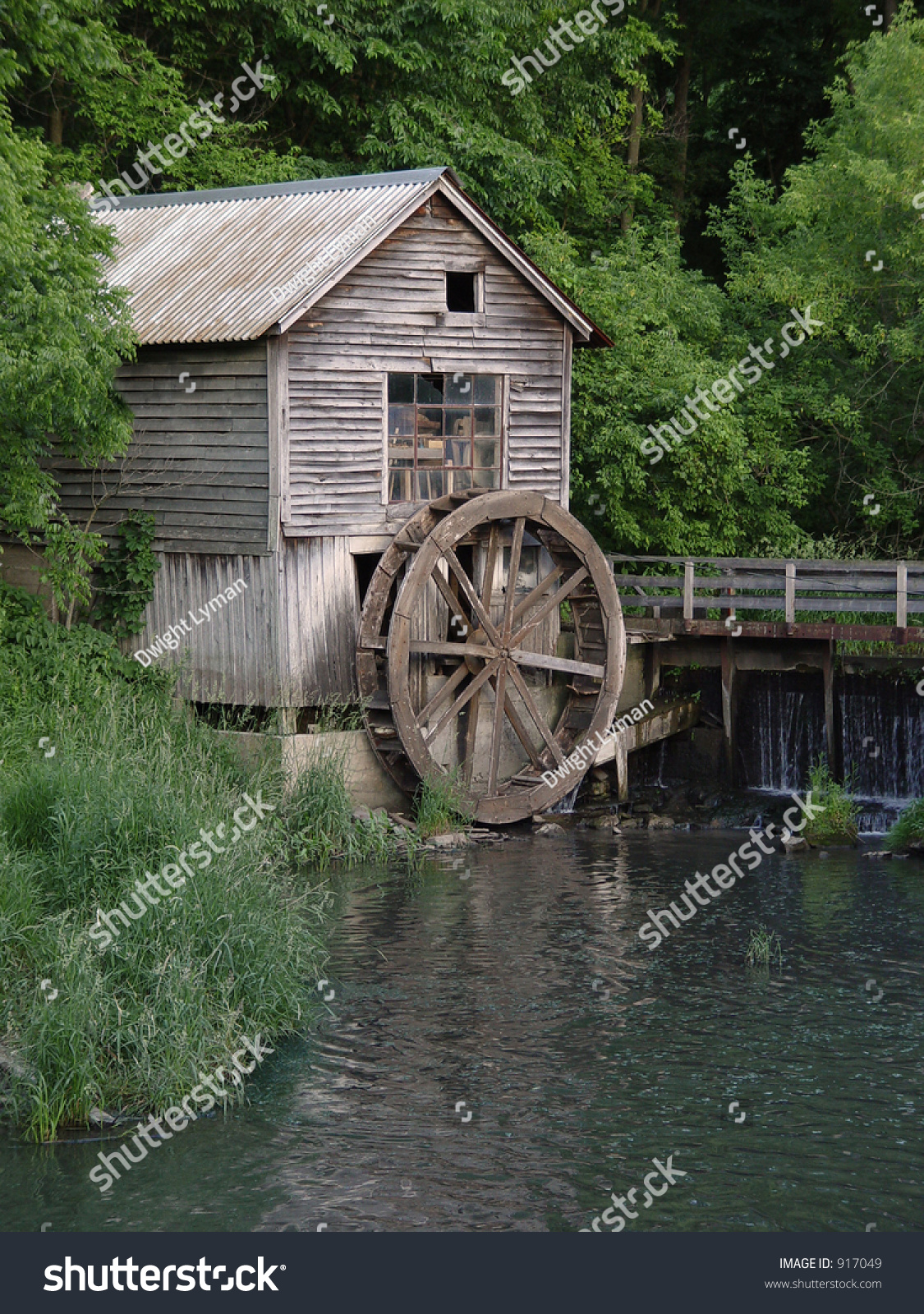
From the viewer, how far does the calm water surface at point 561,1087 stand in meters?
7.99

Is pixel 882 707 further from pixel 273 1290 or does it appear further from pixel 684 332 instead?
pixel 273 1290

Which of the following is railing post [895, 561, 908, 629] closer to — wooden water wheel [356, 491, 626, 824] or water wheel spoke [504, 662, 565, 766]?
wooden water wheel [356, 491, 626, 824]

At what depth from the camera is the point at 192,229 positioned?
60.0 feet

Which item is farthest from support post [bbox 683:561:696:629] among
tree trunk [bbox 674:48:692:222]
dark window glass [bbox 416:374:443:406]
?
tree trunk [bbox 674:48:692:222]

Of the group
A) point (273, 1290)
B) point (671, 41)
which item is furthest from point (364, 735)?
point (671, 41)

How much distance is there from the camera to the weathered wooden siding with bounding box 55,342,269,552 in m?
16.0

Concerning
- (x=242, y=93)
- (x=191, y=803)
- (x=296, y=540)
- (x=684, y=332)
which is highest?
(x=242, y=93)

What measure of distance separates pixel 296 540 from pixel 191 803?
17.1 ft

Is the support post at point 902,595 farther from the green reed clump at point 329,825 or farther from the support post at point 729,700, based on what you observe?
the green reed clump at point 329,825

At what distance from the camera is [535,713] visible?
17.7 metres

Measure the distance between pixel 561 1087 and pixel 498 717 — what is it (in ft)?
27.2

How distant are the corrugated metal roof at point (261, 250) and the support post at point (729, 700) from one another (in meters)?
4.06

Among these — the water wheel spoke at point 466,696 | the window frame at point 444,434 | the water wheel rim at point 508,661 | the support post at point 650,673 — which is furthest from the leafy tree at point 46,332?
the support post at point 650,673

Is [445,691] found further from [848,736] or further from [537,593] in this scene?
[848,736]
